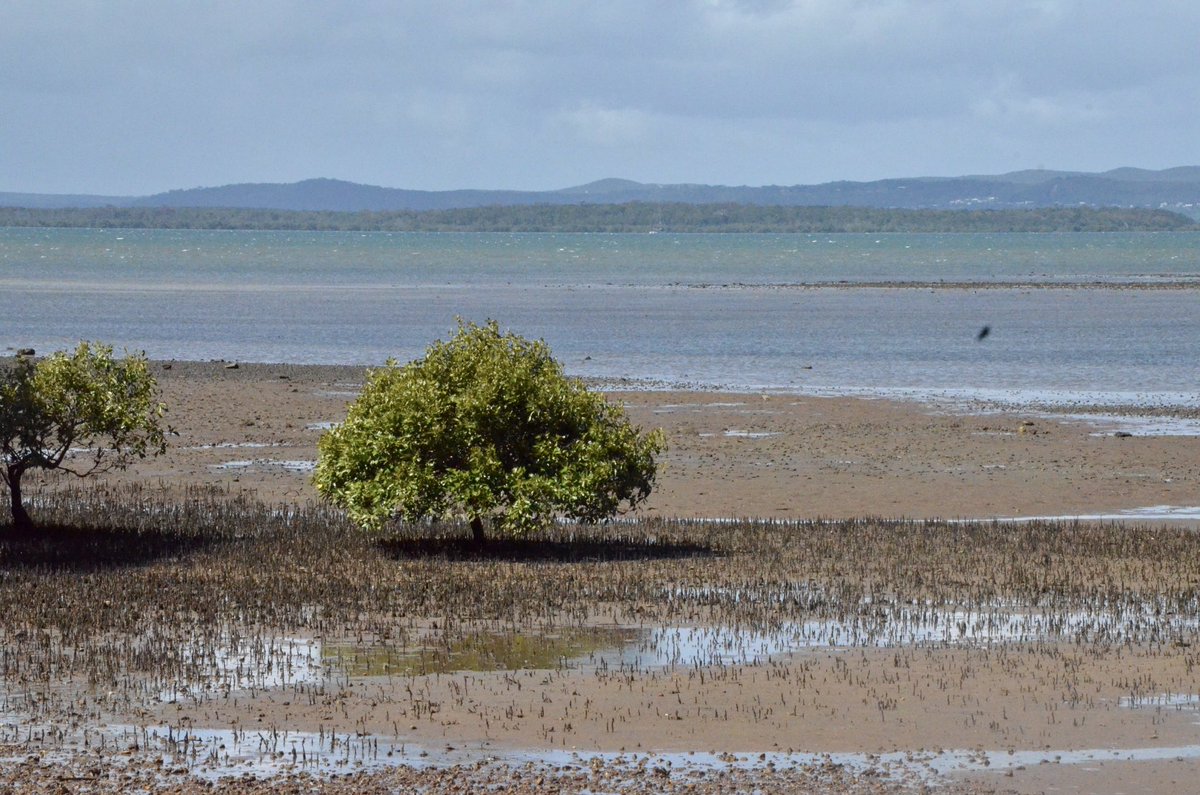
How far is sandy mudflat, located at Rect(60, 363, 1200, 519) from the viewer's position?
85.8 ft

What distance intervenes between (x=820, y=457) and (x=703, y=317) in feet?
154

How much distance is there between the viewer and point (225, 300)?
90812 mm

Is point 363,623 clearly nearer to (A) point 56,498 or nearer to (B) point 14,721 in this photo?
(B) point 14,721

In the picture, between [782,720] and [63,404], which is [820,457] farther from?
[782,720]

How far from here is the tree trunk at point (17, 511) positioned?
67.6 feet

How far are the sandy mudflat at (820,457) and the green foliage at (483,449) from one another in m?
3.25

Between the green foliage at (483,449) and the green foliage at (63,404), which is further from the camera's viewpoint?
the green foliage at (63,404)

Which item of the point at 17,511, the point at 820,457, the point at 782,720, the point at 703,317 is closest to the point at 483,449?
the point at 17,511

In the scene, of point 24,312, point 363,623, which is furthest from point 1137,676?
point 24,312

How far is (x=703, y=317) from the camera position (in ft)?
254

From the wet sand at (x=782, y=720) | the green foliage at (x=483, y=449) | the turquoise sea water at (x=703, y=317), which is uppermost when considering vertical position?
the green foliage at (x=483, y=449)

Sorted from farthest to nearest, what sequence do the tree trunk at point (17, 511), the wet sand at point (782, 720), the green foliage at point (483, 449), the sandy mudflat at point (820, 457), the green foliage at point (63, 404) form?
the sandy mudflat at point (820, 457), the tree trunk at point (17, 511), the green foliage at point (63, 404), the green foliage at point (483, 449), the wet sand at point (782, 720)

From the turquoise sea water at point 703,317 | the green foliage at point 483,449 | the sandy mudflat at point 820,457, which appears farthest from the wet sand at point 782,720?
the turquoise sea water at point 703,317

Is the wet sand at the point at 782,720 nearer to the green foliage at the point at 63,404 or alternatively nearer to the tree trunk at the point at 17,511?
the green foliage at the point at 63,404
